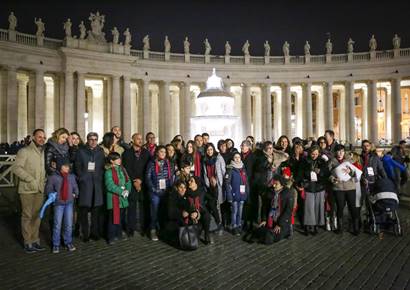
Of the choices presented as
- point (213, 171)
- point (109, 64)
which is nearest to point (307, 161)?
point (213, 171)

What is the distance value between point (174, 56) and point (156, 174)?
3680 cm

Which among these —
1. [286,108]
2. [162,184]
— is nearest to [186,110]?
[286,108]

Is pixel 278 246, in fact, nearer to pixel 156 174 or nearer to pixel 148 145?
pixel 156 174

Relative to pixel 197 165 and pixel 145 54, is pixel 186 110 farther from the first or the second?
pixel 197 165

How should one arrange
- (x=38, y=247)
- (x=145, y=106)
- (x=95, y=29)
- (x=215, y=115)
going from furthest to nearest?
1. (x=145, y=106)
2. (x=95, y=29)
3. (x=215, y=115)
4. (x=38, y=247)

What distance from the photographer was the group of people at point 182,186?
10.1 metres

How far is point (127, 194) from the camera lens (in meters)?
10.8

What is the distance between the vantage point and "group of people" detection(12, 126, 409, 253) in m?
10.1

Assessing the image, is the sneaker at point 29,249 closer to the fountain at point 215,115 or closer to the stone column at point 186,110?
the fountain at point 215,115

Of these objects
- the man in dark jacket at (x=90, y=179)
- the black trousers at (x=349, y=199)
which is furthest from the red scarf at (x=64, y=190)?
the black trousers at (x=349, y=199)

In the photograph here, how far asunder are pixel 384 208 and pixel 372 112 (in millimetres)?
37765

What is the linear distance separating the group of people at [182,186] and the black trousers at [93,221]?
28 millimetres

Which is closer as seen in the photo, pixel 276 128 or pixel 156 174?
pixel 156 174

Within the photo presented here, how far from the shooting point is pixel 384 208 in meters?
11.4
